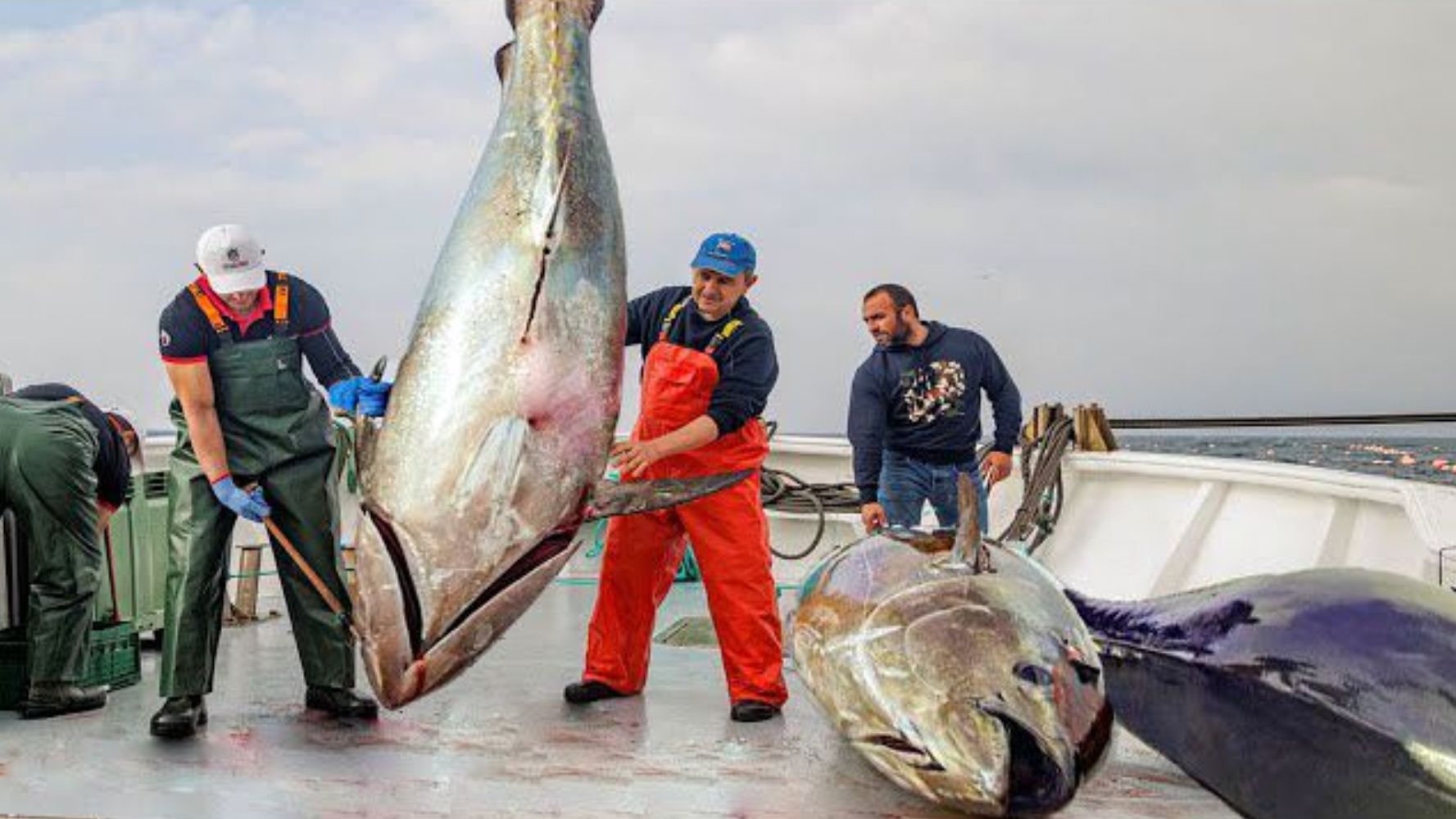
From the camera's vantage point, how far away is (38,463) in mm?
4562

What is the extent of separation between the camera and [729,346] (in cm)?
444

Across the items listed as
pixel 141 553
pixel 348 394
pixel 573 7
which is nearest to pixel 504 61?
pixel 573 7

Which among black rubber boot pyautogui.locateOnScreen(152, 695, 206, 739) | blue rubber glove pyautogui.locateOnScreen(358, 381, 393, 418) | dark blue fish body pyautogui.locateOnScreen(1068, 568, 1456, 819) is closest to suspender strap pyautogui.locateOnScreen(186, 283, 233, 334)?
blue rubber glove pyautogui.locateOnScreen(358, 381, 393, 418)

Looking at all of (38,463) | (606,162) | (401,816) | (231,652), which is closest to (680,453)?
(606,162)

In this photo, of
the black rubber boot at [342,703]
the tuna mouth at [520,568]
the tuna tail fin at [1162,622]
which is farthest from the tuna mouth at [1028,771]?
the black rubber boot at [342,703]

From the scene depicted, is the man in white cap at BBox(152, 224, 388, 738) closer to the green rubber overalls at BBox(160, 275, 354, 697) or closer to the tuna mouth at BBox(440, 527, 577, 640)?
the green rubber overalls at BBox(160, 275, 354, 697)

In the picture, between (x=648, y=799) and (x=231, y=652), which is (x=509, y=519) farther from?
(x=231, y=652)

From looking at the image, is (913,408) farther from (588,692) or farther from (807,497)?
(807,497)

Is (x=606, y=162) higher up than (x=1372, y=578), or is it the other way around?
(x=606, y=162)

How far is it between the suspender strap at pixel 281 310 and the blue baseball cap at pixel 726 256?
1.33 metres

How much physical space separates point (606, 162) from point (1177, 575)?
4443mm

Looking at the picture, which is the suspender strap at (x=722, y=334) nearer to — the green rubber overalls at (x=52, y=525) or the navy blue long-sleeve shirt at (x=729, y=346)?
the navy blue long-sleeve shirt at (x=729, y=346)

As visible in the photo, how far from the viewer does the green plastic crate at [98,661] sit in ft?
15.2

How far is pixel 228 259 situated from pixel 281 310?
0.25m
